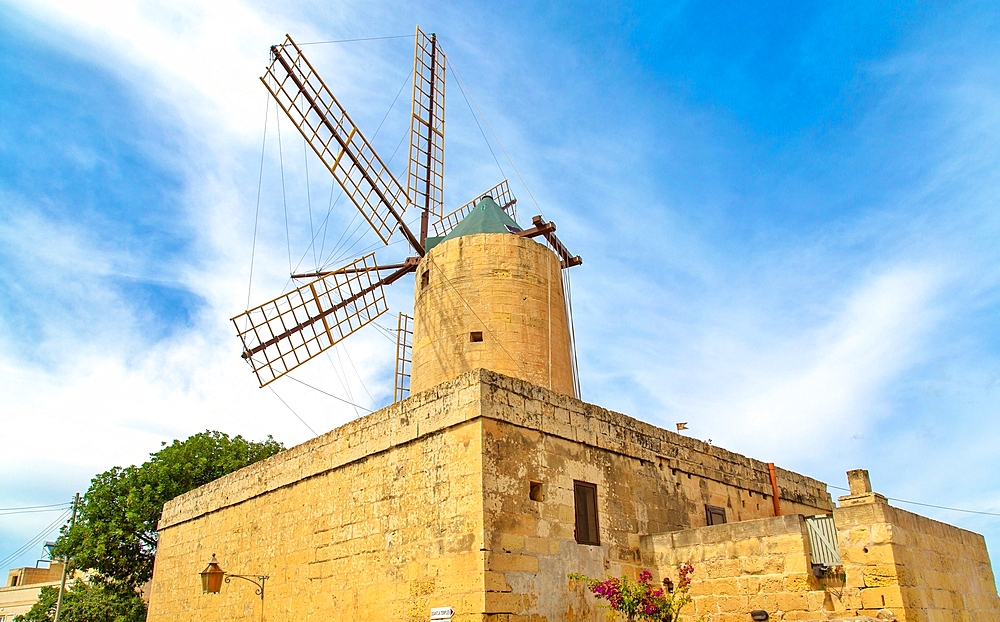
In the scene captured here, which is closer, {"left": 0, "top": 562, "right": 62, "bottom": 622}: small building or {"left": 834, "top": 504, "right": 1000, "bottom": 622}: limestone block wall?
{"left": 834, "top": 504, "right": 1000, "bottom": 622}: limestone block wall

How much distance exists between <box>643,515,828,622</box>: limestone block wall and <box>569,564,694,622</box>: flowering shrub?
42 cm

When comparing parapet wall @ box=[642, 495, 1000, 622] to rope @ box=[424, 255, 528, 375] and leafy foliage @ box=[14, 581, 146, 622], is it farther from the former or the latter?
leafy foliage @ box=[14, 581, 146, 622]

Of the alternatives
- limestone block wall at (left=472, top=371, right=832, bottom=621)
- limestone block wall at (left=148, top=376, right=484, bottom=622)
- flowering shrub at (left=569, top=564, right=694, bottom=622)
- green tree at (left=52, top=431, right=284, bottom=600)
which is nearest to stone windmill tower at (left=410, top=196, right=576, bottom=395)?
limestone block wall at (left=472, top=371, right=832, bottom=621)

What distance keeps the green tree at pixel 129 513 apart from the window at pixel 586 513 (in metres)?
13.1

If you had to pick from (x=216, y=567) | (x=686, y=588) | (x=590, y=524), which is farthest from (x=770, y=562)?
(x=216, y=567)

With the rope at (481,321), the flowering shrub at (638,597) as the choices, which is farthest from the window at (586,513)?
the rope at (481,321)

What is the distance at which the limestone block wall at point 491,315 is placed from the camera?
11.9 meters

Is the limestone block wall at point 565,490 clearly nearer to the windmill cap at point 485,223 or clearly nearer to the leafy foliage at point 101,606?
the windmill cap at point 485,223

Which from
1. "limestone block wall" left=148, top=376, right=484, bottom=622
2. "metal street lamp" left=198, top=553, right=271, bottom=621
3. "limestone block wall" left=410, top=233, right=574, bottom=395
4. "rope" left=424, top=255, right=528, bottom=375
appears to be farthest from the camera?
"limestone block wall" left=410, top=233, right=574, bottom=395

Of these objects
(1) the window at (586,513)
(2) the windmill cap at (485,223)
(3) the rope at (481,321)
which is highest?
(2) the windmill cap at (485,223)

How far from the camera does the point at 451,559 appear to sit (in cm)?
748

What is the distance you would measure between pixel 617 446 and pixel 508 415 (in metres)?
1.89

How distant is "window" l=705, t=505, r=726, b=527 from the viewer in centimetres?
1033

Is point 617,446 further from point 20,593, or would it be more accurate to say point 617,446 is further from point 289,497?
point 20,593
